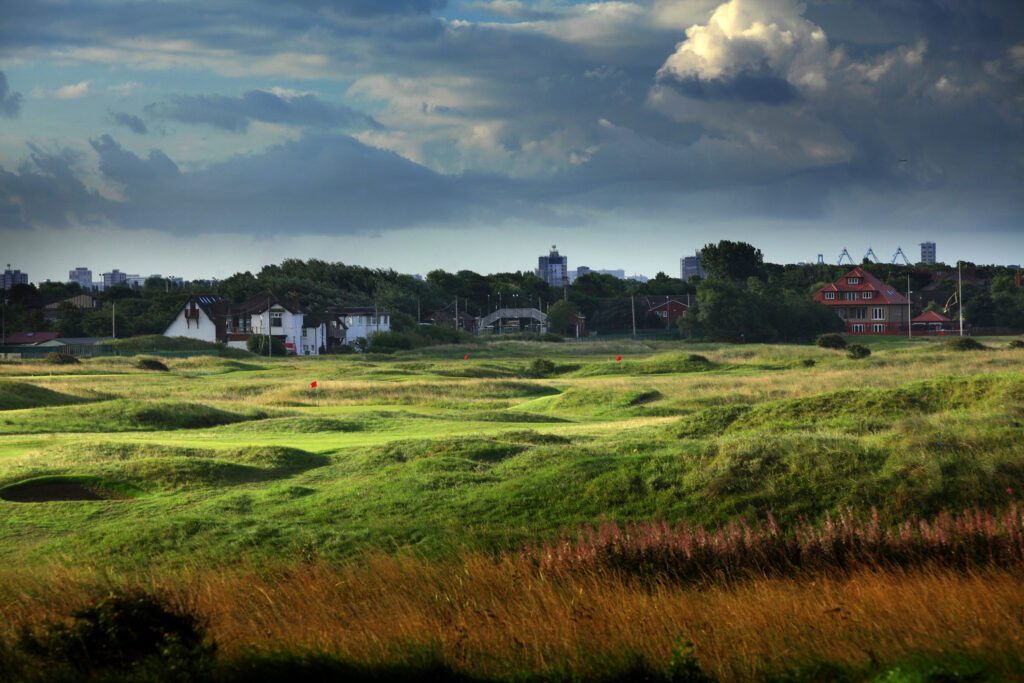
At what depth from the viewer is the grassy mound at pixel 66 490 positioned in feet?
59.2

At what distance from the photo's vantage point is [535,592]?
10.1 metres

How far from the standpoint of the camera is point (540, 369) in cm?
7550

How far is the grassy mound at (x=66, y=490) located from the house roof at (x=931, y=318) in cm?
14096

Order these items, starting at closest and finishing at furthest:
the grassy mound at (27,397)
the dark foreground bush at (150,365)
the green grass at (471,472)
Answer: the green grass at (471,472)
the grassy mound at (27,397)
the dark foreground bush at (150,365)

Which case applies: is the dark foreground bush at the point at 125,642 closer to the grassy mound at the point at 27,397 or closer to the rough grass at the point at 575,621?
the rough grass at the point at 575,621

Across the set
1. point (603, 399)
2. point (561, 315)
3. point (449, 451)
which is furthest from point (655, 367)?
point (561, 315)

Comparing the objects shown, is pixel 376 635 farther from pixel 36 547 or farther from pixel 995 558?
pixel 36 547

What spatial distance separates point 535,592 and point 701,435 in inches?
653

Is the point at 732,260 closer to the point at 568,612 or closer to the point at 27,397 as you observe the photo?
the point at 27,397

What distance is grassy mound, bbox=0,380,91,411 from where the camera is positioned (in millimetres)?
40781

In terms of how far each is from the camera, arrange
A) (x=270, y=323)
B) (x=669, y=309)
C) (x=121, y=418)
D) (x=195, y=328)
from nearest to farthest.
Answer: (x=121, y=418) < (x=270, y=323) < (x=195, y=328) < (x=669, y=309)

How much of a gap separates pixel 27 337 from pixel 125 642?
495 ft

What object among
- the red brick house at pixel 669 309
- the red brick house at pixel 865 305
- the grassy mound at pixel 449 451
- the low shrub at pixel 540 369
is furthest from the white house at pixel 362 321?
the grassy mound at pixel 449 451

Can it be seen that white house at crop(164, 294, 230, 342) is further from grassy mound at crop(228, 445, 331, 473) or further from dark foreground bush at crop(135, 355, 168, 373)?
Answer: grassy mound at crop(228, 445, 331, 473)
